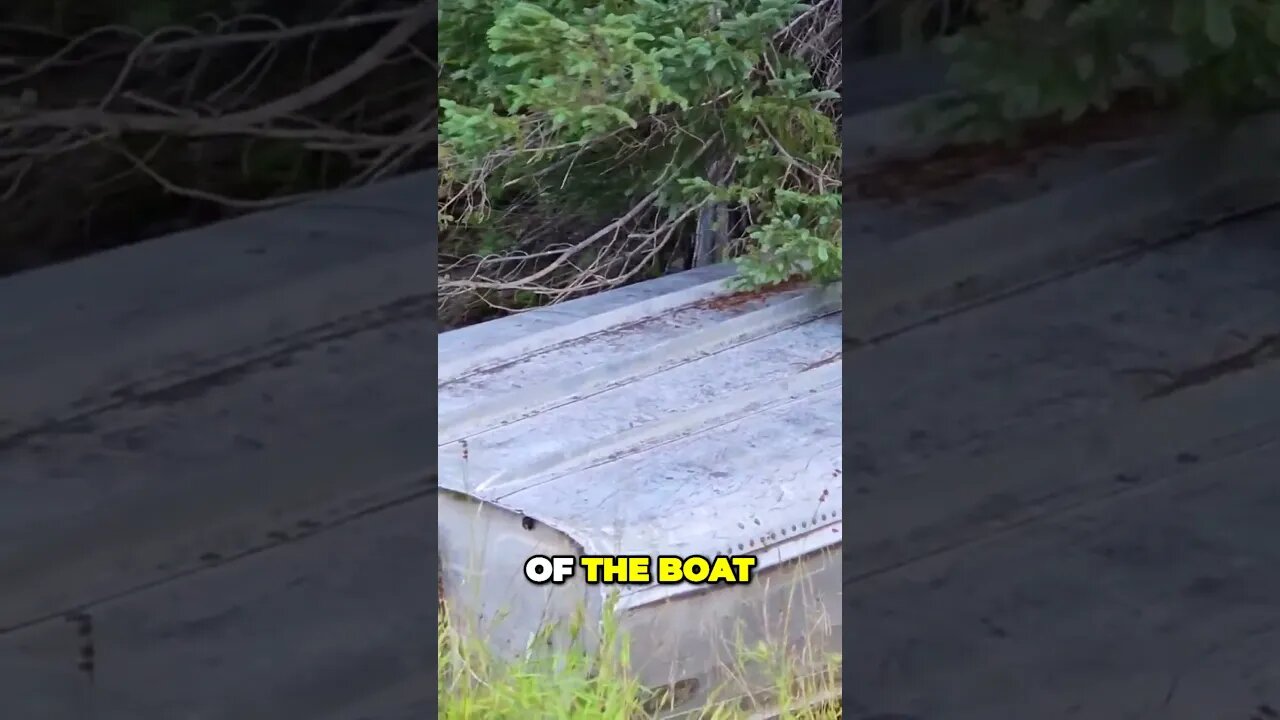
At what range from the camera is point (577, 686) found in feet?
3.59

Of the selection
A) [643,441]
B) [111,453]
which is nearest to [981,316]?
[643,441]

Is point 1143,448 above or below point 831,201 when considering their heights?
below

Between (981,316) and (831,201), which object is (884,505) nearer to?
(981,316)

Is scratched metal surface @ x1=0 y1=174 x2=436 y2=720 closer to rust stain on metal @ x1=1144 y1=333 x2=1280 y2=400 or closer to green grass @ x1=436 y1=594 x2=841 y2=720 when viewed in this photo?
green grass @ x1=436 y1=594 x2=841 y2=720

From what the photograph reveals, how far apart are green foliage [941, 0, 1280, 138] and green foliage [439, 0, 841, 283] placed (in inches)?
20.3

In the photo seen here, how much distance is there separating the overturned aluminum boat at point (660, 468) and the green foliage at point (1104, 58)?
55cm

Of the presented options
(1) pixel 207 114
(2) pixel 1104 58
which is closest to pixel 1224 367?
(2) pixel 1104 58

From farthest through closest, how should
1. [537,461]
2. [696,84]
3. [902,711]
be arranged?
[696,84] < [537,461] < [902,711]

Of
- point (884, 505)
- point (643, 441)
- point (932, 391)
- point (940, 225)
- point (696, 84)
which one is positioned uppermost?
point (696, 84)

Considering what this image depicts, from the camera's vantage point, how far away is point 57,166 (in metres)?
0.81

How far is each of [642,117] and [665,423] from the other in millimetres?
509

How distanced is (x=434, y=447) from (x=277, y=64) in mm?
384
